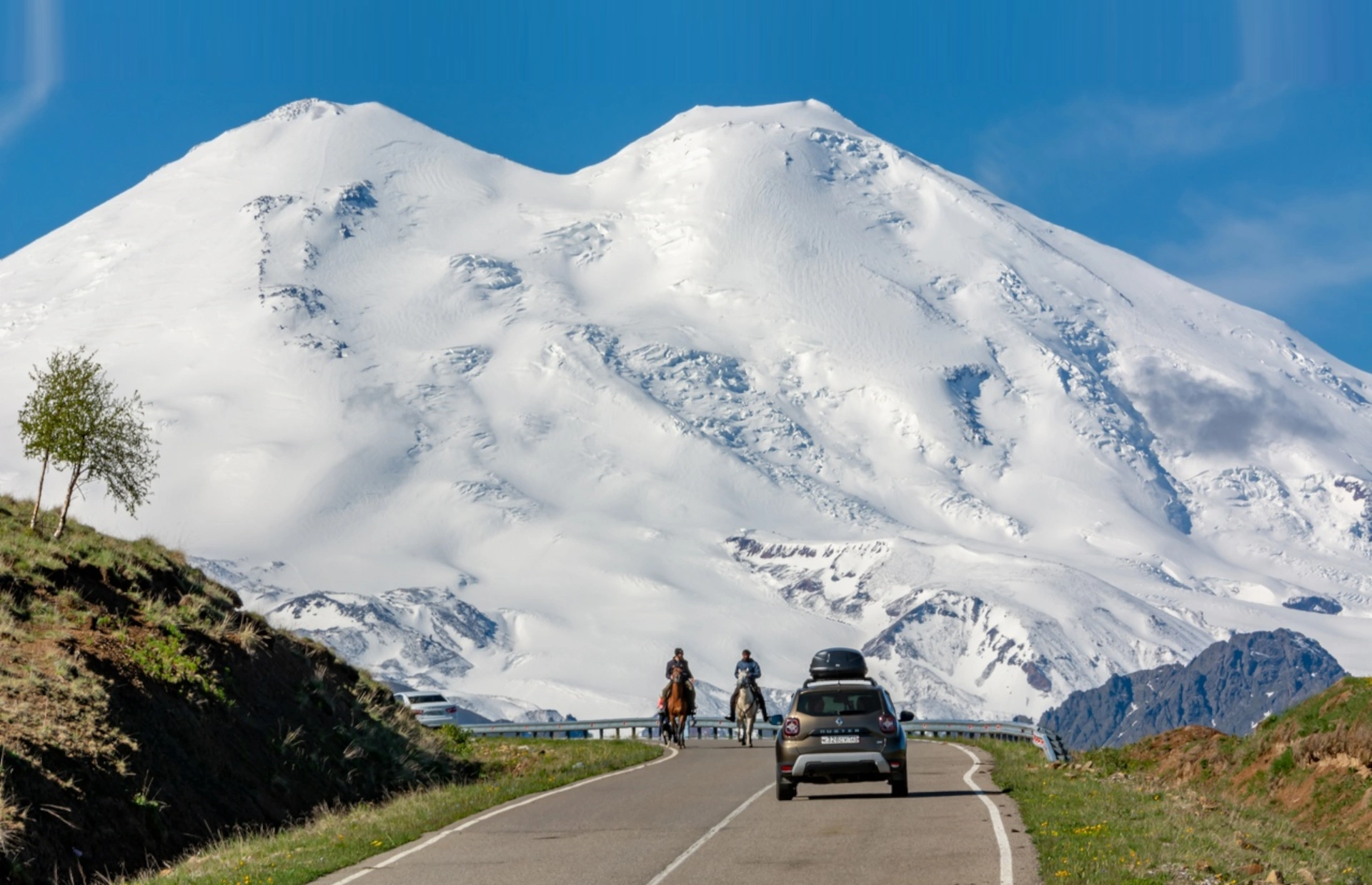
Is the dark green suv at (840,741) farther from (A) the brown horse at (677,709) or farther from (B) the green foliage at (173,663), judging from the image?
(A) the brown horse at (677,709)

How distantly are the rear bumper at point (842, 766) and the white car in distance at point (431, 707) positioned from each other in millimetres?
27537

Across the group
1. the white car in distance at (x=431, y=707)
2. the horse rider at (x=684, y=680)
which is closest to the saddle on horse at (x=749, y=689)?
the horse rider at (x=684, y=680)

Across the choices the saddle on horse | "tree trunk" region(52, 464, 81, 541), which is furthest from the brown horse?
"tree trunk" region(52, 464, 81, 541)

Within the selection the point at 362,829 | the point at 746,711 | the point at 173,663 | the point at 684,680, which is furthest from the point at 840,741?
the point at 746,711

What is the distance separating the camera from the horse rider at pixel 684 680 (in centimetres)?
4178

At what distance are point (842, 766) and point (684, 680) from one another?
17.5 meters

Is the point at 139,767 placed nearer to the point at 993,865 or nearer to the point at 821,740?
the point at 821,740

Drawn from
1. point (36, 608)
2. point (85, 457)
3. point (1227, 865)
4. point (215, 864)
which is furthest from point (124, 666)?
point (85, 457)

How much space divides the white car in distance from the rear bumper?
27.5 m

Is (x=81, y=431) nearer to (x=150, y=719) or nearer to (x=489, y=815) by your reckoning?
(x=150, y=719)

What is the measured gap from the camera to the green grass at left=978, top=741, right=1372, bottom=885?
56.6 ft

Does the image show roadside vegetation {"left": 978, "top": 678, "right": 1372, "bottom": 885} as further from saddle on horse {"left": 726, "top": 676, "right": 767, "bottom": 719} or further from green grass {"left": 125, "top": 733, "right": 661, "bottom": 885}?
green grass {"left": 125, "top": 733, "right": 661, "bottom": 885}

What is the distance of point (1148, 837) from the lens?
19781mm

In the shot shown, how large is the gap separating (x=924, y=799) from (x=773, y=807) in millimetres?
2501
